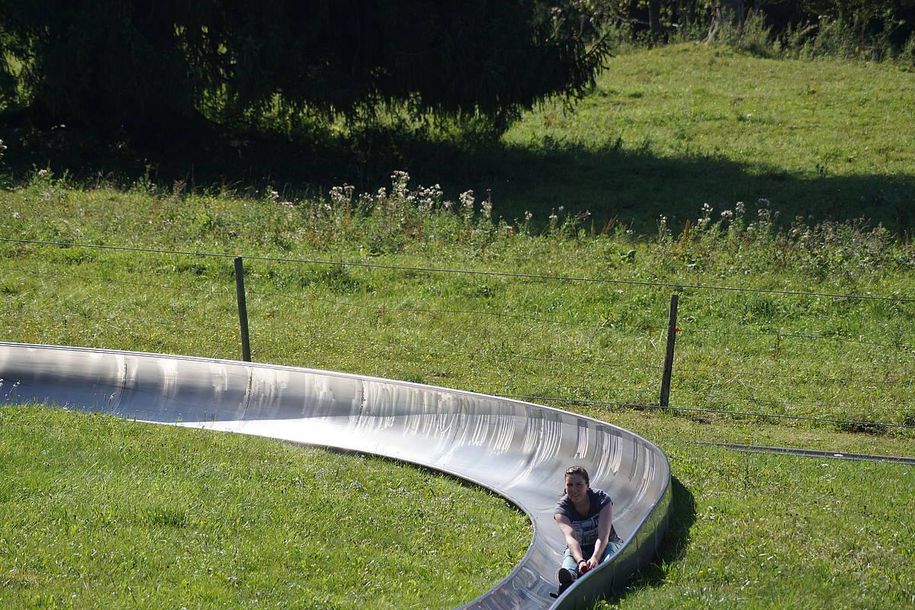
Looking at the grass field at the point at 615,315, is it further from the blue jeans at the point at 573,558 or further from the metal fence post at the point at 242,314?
the metal fence post at the point at 242,314

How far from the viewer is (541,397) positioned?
34.8 ft

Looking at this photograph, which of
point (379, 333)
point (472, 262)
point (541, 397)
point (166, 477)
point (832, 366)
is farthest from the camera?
point (472, 262)

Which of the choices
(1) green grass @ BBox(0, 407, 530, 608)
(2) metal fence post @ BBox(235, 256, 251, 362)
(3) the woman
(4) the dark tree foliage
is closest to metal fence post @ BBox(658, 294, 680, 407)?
(1) green grass @ BBox(0, 407, 530, 608)

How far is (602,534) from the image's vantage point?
6.77 metres

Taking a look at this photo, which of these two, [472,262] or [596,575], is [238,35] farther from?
[596,575]

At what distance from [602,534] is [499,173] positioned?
15280mm

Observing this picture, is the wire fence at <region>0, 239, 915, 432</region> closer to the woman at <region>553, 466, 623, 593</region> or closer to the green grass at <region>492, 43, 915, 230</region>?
the woman at <region>553, 466, 623, 593</region>

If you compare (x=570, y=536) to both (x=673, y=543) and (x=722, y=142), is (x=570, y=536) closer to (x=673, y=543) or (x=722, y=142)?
(x=673, y=543)

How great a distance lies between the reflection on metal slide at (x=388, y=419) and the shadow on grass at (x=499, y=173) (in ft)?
28.0

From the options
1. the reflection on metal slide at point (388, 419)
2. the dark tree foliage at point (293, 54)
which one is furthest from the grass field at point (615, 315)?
the dark tree foliage at point (293, 54)

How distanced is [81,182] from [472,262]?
326 inches

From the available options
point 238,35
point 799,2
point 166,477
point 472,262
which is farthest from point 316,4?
point 799,2

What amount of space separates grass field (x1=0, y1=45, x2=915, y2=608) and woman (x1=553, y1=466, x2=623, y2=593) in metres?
0.36

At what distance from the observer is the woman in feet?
21.8
